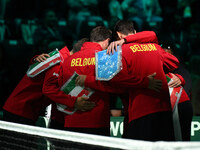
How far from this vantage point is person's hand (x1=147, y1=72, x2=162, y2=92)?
3.23 meters

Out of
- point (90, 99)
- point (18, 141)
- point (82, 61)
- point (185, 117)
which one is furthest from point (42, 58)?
point (185, 117)

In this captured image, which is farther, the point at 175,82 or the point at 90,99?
the point at 175,82

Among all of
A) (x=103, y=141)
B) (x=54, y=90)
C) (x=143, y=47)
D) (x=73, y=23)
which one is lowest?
(x=103, y=141)

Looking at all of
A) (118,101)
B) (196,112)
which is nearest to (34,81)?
(118,101)

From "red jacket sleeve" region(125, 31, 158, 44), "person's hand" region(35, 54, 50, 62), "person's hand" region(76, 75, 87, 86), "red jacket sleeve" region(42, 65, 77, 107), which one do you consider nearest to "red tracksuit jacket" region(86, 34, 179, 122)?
"red jacket sleeve" region(125, 31, 158, 44)

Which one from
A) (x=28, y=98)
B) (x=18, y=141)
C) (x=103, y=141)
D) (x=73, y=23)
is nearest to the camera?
(x=103, y=141)

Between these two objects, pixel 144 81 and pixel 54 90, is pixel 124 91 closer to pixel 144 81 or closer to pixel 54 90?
pixel 144 81

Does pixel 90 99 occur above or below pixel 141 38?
below

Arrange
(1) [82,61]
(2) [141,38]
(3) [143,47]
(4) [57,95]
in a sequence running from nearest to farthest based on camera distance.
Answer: (3) [143,47], (2) [141,38], (1) [82,61], (4) [57,95]

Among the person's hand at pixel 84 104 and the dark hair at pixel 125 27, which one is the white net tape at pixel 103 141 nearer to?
the person's hand at pixel 84 104

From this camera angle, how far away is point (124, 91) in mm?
3426

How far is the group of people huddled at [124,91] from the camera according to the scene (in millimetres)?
3256

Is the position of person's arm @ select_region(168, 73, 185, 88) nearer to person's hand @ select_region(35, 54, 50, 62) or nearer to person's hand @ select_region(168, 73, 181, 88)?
person's hand @ select_region(168, 73, 181, 88)

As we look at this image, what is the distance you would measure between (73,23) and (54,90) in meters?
4.26
